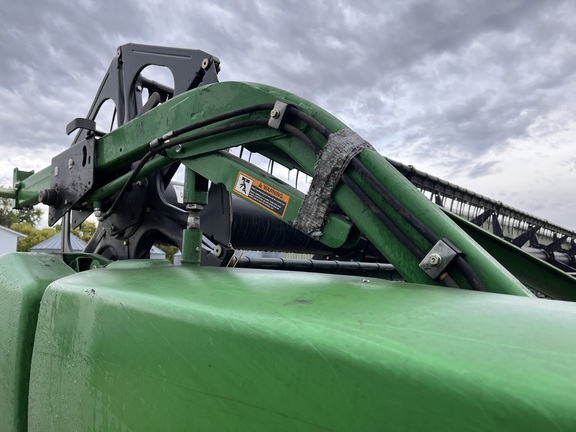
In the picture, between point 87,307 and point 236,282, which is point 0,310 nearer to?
point 87,307

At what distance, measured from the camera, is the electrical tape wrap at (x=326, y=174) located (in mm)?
1509

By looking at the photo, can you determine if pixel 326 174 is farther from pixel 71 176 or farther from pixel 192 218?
pixel 71 176

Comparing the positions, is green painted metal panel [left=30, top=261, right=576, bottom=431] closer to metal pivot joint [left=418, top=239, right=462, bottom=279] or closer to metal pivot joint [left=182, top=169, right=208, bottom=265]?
metal pivot joint [left=418, top=239, right=462, bottom=279]

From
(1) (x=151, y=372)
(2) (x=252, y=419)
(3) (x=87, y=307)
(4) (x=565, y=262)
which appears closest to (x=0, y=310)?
(3) (x=87, y=307)

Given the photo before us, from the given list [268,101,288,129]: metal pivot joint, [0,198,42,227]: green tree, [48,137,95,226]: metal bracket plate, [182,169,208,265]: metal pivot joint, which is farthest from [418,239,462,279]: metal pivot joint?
[0,198,42,227]: green tree

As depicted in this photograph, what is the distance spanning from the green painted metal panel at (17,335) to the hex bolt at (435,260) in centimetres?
143

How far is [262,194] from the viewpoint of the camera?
70.9 inches

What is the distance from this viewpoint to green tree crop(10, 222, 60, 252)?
37.1 meters

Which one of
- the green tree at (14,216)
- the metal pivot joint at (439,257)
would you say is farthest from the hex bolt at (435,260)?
the green tree at (14,216)

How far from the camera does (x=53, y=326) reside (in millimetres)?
1620

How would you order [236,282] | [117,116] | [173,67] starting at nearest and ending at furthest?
1. [236,282]
2. [173,67]
3. [117,116]

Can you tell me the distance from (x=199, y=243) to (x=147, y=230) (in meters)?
0.73

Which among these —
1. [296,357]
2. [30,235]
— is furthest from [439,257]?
[30,235]

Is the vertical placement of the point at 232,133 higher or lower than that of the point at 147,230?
higher
